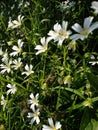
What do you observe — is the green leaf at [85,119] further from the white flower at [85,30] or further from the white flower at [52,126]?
the white flower at [85,30]

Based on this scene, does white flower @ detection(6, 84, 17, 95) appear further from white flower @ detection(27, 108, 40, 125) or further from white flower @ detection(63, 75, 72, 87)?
white flower @ detection(63, 75, 72, 87)

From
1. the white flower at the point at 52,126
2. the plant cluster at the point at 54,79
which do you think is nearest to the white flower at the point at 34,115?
the plant cluster at the point at 54,79

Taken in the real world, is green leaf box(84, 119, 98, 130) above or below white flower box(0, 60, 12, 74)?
below

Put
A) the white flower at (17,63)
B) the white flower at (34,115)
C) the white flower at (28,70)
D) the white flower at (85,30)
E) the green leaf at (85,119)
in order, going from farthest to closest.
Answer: the white flower at (17,63), the white flower at (28,70), the white flower at (34,115), the green leaf at (85,119), the white flower at (85,30)

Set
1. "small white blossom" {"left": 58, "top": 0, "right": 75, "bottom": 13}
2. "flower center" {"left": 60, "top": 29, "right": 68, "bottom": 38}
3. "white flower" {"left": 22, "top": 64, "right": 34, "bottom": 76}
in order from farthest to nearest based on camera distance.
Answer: "small white blossom" {"left": 58, "top": 0, "right": 75, "bottom": 13} < "white flower" {"left": 22, "top": 64, "right": 34, "bottom": 76} < "flower center" {"left": 60, "top": 29, "right": 68, "bottom": 38}

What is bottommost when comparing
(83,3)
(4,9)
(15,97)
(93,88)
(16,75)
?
(93,88)

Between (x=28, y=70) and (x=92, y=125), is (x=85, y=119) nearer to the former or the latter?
(x=92, y=125)

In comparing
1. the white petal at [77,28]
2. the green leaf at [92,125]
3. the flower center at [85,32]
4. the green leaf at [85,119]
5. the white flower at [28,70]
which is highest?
the white flower at [28,70]

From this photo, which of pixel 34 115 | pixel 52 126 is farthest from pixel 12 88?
pixel 52 126

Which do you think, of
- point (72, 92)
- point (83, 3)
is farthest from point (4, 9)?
point (72, 92)

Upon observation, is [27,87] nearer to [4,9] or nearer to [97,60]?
[97,60]

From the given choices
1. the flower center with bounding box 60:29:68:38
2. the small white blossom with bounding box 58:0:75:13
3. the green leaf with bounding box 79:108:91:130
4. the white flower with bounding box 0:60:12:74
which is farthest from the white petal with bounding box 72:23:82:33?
the small white blossom with bounding box 58:0:75:13
